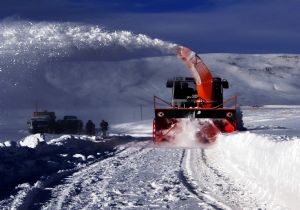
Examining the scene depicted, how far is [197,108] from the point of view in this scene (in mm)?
21438

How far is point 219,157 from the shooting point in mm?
16406

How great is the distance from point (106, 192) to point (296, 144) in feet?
10.4

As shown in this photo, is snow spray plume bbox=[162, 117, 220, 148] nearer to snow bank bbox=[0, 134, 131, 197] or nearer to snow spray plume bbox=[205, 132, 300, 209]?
snow bank bbox=[0, 134, 131, 197]

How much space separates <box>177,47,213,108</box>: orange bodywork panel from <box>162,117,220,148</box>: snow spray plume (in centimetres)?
141

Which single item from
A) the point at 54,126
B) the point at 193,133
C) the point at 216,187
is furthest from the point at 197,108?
the point at 54,126

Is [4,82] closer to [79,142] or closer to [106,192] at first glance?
[79,142]

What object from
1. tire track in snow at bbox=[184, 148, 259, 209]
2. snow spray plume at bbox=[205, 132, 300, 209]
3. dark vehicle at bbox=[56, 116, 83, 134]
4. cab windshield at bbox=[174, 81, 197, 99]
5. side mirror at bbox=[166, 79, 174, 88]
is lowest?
dark vehicle at bbox=[56, 116, 83, 134]

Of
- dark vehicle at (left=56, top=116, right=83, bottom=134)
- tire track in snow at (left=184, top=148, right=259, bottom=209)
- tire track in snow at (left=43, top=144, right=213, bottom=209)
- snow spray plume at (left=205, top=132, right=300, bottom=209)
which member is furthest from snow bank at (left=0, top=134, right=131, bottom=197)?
dark vehicle at (left=56, top=116, right=83, bottom=134)

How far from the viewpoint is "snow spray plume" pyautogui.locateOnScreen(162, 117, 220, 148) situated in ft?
71.3

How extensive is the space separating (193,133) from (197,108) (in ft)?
4.12

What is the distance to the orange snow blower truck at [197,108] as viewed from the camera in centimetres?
2153

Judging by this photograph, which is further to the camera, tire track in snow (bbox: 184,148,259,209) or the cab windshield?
the cab windshield

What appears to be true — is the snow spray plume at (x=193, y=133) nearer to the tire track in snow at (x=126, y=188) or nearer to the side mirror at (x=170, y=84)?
the side mirror at (x=170, y=84)

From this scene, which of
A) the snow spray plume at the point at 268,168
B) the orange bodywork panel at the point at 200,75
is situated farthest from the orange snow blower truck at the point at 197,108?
the snow spray plume at the point at 268,168
